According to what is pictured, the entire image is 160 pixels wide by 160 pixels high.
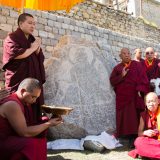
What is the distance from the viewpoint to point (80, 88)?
5645 millimetres

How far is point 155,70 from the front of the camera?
6.20m

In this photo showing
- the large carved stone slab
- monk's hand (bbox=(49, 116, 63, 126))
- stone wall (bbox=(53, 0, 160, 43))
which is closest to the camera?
monk's hand (bbox=(49, 116, 63, 126))

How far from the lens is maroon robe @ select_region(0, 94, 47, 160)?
3.11 meters

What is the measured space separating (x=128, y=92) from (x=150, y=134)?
1298 millimetres

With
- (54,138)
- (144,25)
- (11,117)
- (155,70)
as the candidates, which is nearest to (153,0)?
→ (144,25)

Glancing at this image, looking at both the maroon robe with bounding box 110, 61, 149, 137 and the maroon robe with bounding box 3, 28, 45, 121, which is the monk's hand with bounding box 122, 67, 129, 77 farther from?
the maroon robe with bounding box 3, 28, 45, 121

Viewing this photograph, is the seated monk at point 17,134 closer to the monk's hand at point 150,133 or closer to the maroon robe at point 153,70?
the monk's hand at point 150,133

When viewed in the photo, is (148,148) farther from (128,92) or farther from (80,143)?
(128,92)

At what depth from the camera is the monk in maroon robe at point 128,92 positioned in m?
5.45

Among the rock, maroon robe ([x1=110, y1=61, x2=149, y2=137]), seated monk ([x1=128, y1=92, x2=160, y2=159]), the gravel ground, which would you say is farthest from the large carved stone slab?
seated monk ([x1=128, y1=92, x2=160, y2=159])

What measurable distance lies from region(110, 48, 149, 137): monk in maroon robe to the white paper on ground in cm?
88

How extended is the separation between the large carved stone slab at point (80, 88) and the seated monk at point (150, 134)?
3.13 ft

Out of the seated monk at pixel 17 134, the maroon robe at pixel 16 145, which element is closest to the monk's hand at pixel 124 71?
the seated monk at pixel 17 134

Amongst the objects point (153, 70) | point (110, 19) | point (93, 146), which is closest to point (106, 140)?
point (93, 146)
